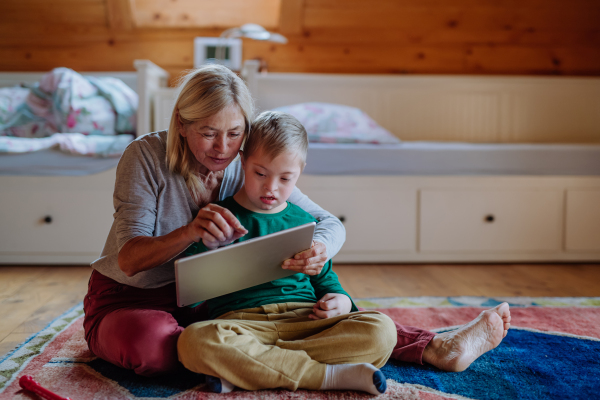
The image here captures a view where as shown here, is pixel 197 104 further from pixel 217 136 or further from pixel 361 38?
pixel 361 38

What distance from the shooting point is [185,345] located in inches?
36.5

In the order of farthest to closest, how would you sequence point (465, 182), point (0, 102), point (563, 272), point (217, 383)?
1. point (0, 102)
2. point (465, 182)
3. point (563, 272)
4. point (217, 383)

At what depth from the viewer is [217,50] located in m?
2.79

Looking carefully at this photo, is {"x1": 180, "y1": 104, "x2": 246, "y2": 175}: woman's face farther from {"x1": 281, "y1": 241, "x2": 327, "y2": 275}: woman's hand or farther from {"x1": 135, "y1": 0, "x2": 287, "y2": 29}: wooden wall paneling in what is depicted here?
{"x1": 135, "y1": 0, "x2": 287, "y2": 29}: wooden wall paneling

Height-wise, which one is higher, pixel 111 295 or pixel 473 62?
pixel 473 62

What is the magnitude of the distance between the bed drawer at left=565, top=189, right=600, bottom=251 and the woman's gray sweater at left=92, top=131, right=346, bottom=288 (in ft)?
5.10

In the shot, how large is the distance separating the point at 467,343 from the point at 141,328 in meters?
0.67

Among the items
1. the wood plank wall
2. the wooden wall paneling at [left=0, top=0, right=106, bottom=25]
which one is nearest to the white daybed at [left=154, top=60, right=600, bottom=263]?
the wood plank wall

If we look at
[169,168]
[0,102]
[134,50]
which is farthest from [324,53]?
[169,168]

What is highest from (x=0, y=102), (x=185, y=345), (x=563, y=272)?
(x=0, y=102)

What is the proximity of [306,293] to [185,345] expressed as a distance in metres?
0.29

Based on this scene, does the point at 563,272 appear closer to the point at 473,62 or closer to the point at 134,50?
the point at 473,62

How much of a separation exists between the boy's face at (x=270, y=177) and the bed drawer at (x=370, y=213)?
3.78 feet

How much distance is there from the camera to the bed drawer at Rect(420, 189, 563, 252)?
7.27 feet
